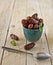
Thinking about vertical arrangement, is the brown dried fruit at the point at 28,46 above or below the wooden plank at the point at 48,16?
below

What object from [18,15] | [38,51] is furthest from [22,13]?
[38,51]

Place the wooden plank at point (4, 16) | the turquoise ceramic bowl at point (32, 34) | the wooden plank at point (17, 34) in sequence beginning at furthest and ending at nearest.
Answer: the wooden plank at point (4, 16)
the turquoise ceramic bowl at point (32, 34)
the wooden plank at point (17, 34)

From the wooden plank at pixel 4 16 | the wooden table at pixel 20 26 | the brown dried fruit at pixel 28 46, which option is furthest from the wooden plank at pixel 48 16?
the wooden plank at pixel 4 16

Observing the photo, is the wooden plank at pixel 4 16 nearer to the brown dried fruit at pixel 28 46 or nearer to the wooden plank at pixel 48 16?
the brown dried fruit at pixel 28 46

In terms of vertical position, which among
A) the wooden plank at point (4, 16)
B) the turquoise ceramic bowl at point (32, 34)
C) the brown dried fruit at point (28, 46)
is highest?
the wooden plank at point (4, 16)

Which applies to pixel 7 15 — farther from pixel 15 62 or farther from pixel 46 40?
pixel 15 62

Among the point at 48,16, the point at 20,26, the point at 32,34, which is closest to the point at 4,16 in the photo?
the point at 20,26
